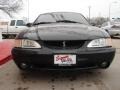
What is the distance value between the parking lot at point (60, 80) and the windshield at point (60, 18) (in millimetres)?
1255

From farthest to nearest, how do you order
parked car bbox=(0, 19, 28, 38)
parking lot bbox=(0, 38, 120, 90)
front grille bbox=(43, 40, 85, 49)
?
parked car bbox=(0, 19, 28, 38) < front grille bbox=(43, 40, 85, 49) < parking lot bbox=(0, 38, 120, 90)

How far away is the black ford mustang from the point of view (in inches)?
193

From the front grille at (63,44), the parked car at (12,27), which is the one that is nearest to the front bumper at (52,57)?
the front grille at (63,44)

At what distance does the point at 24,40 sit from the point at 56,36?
0.54 m

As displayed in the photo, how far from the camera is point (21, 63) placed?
16.8 ft

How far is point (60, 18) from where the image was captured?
22.2 feet

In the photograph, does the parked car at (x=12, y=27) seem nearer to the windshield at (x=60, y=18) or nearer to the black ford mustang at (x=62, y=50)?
the windshield at (x=60, y=18)

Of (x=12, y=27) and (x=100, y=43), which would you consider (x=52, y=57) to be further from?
(x=12, y=27)

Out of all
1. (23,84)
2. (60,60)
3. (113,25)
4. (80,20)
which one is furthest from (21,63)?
(113,25)

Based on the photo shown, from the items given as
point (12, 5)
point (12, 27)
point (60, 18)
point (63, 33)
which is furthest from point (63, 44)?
point (12, 5)

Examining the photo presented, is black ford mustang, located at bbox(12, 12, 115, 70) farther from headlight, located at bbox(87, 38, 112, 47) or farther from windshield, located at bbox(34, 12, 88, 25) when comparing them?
windshield, located at bbox(34, 12, 88, 25)

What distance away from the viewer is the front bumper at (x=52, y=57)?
193 inches

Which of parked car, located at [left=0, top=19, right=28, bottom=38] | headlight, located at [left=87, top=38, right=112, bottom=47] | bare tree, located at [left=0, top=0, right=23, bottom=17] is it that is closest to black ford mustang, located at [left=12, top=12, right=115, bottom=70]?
headlight, located at [left=87, top=38, right=112, bottom=47]

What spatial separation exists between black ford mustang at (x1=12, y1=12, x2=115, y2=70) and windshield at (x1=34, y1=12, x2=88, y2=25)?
1.32 metres
